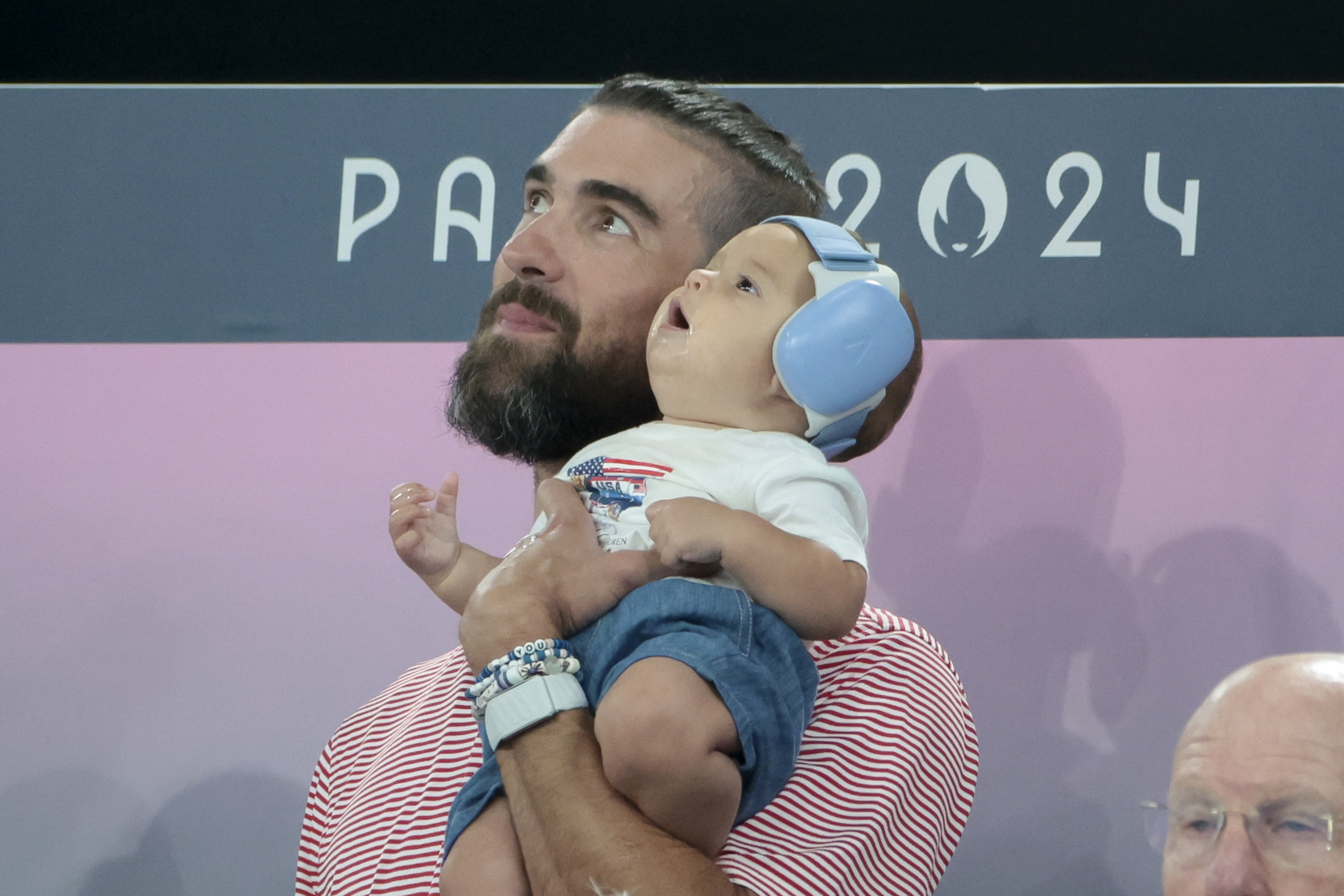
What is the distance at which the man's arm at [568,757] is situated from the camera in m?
1.04

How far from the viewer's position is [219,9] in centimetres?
233

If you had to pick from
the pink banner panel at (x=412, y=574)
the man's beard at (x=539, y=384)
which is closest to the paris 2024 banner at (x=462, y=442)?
the pink banner panel at (x=412, y=574)

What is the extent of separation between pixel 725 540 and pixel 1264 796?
17.8 inches

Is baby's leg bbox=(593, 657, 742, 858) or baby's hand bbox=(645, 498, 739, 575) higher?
baby's hand bbox=(645, 498, 739, 575)

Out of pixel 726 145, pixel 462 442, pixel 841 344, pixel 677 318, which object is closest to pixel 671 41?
pixel 726 145

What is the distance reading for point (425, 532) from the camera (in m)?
1.43

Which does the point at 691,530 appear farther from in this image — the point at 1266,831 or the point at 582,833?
the point at 1266,831

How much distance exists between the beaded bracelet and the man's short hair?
62 cm

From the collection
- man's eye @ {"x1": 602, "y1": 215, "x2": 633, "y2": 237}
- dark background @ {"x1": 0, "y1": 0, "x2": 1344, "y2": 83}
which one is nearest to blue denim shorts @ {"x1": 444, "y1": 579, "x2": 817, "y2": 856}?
man's eye @ {"x1": 602, "y1": 215, "x2": 633, "y2": 237}

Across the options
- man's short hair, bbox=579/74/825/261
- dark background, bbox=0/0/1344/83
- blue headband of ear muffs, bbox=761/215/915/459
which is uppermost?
dark background, bbox=0/0/1344/83

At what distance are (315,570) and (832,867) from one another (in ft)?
3.52

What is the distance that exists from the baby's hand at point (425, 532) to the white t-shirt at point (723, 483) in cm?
17

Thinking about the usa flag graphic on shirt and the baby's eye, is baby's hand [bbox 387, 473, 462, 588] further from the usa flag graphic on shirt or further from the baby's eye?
the baby's eye

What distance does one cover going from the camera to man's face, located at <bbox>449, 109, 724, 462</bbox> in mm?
1583
